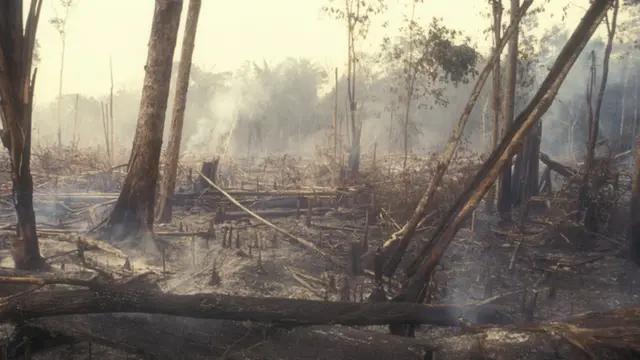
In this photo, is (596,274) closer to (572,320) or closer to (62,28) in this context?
(572,320)

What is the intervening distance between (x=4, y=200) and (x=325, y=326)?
961cm

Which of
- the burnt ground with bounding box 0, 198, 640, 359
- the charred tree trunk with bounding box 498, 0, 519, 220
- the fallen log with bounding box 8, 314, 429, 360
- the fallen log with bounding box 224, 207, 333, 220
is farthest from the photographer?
the charred tree trunk with bounding box 498, 0, 519, 220

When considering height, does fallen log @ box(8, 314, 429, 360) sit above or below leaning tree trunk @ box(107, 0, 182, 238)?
below

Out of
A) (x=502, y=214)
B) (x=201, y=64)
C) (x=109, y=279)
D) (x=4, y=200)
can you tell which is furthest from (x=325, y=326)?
(x=201, y=64)

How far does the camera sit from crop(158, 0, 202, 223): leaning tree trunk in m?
9.21

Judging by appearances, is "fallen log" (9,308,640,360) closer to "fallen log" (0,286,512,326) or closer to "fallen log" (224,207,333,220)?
"fallen log" (0,286,512,326)

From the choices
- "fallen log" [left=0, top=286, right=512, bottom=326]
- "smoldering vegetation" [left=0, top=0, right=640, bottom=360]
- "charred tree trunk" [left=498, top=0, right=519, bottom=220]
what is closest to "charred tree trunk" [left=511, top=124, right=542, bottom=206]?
"smoldering vegetation" [left=0, top=0, right=640, bottom=360]

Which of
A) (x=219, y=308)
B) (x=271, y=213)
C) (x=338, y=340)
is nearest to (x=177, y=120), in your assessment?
(x=271, y=213)

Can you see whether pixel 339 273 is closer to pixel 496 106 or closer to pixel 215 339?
pixel 215 339

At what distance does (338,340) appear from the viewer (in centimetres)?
298

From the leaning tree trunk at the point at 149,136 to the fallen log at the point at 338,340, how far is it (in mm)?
3853

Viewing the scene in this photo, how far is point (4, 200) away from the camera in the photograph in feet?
32.0

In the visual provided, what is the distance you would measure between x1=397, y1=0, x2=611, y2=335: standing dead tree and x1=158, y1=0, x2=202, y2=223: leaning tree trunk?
6530mm

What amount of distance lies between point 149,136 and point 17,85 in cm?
255
